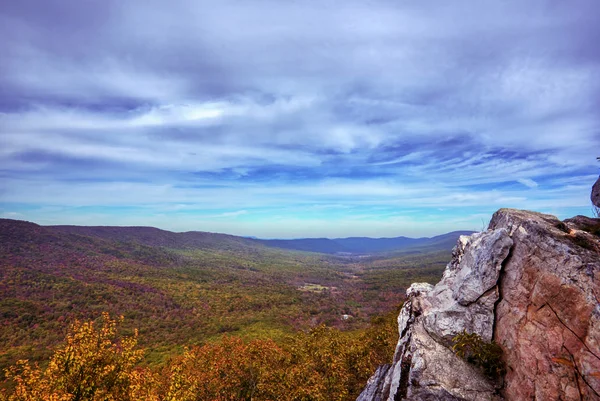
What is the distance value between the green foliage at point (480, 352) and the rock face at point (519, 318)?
0.90ft

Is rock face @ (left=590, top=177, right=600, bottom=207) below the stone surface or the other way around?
the other way around

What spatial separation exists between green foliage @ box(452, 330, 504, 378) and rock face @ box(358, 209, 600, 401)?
0.90 feet

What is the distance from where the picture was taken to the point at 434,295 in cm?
1602

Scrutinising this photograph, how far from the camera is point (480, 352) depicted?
11.4 meters

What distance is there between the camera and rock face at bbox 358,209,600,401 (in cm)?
861

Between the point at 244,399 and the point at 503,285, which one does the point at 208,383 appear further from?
the point at 503,285

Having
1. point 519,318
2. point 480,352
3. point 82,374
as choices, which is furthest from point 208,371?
point 519,318

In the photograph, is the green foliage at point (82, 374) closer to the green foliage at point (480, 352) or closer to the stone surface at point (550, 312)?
the green foliage at point (480, 352)

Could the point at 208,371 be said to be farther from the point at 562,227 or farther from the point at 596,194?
the point at 596,194

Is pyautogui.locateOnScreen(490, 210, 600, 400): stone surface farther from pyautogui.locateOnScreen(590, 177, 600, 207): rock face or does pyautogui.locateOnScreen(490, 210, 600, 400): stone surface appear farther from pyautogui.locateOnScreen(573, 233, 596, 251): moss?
pyautogui.locateOnScreen(590, 177, 600, 207): rock face

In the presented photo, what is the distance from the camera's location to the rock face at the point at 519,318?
28.2 ft

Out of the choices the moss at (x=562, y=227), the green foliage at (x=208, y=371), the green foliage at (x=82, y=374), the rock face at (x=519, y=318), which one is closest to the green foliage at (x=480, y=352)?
the rock face at (x=519, y=318)

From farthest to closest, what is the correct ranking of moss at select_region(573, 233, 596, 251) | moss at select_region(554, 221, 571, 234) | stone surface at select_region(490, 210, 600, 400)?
moss at select_region(554, 221, 571, 234)
moss at select_region(573, 233, 596, 251)
stone surface at select_region(490, 210, 600, 400)

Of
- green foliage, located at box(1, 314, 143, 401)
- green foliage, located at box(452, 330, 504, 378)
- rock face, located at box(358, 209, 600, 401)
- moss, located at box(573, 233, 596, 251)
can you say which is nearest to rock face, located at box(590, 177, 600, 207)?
rock face, located at box(358, 209, 600, 401)
